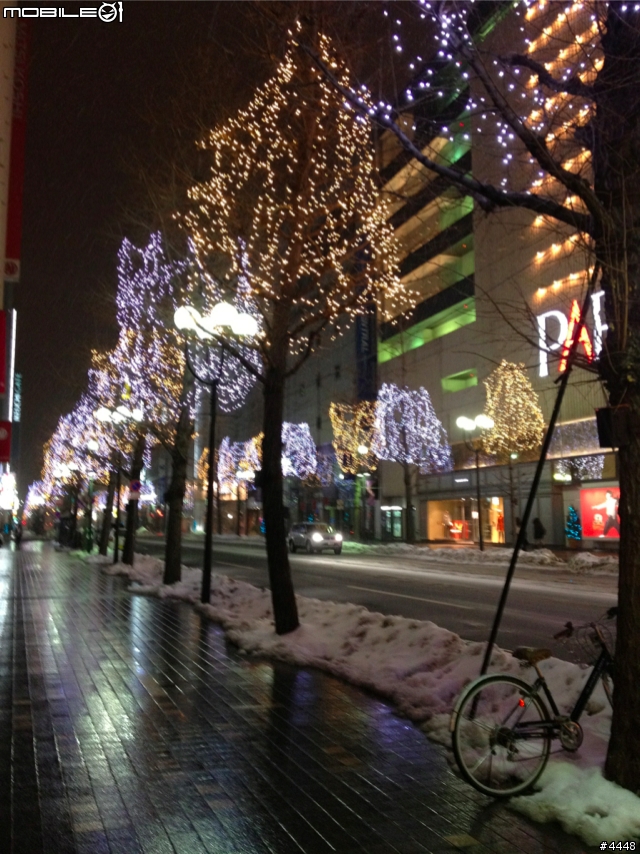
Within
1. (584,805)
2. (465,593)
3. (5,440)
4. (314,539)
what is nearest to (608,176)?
(584,805)

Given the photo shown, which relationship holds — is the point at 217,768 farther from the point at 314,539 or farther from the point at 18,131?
the point at 314,539

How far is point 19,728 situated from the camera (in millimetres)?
6488

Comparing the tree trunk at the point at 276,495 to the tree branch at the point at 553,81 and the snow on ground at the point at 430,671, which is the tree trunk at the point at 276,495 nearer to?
the snow on ground at the point at 430,671

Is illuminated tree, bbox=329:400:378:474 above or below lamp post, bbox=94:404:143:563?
above

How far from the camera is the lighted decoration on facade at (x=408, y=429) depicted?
45188 millimetres

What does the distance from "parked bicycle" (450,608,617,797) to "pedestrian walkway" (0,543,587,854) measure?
25 centimetres

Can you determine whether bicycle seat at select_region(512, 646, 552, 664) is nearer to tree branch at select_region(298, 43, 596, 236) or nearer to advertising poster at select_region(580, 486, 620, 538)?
tree branch at select_region(298, 43, 596, 236)

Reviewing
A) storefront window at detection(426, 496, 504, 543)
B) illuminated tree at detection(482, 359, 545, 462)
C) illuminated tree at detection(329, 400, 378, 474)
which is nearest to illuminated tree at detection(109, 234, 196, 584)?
illuminated tree at detection(482, 359, 545, 462)

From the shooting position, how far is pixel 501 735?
16.5ft

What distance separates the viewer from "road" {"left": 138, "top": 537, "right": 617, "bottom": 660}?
1291 centimetres

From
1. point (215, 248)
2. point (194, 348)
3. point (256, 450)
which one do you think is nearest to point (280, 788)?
point (215, 248)

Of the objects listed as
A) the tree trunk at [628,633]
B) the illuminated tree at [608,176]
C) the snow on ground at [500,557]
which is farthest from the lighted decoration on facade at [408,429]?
the tree trunk at [628,633]

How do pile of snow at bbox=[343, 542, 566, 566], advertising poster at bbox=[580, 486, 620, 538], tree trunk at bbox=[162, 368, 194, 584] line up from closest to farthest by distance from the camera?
tree trunk at bbox=[162, 368, 194, 584] < pile of snow at bbox=[343, 542, 566, 566] < advertising poster at bbox=[580, 486, 620, 538]

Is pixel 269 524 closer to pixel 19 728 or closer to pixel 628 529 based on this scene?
pixel 19 728
